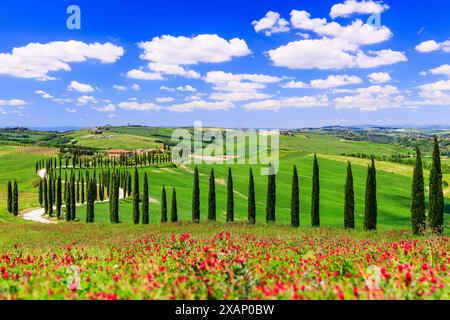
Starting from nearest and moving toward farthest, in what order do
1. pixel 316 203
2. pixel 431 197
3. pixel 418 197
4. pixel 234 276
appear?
pixel 234 276 → pixel 431 197 → pixel 418 197 → pixel 316 203

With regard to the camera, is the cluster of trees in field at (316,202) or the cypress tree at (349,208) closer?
the cluster of trees in field at (316,202)

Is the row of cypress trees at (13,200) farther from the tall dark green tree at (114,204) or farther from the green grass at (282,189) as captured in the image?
the tall dark green tree at (114,204)

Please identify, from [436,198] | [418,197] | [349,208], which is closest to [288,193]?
[349,208]

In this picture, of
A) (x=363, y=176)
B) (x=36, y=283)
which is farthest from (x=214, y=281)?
(x=363, y=176)

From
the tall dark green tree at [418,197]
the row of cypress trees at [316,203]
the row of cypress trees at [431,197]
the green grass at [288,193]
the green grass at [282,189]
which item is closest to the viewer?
the row of cypress trees at [431,197]

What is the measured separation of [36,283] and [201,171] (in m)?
126

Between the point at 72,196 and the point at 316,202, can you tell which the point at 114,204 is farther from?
the point at 316,202

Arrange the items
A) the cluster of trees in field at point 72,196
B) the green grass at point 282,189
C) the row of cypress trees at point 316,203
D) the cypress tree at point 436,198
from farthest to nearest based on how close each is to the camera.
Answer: the green grass at point 282,189, the cluster of trees in field at point 72,196, the row of cypress trees at point 316,203, the cypress tree at point 436,198

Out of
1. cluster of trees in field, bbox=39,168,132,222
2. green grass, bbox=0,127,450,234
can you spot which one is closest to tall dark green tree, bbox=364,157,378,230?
green grass, bbox=0,127,450,234

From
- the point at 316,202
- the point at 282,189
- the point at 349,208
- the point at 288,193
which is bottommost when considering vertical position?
the point at 288,193

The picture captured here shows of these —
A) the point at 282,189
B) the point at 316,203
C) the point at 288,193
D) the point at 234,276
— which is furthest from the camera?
the point at 282,189

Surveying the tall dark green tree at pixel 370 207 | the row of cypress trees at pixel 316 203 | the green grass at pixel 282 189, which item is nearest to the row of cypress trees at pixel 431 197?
the tall dark green tree at pixel 370 207
